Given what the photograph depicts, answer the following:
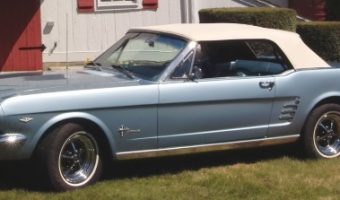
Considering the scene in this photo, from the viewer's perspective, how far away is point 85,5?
14328mm

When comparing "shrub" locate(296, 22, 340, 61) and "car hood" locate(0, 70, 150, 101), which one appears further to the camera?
"shrub" locate(296, 22, 340, 61)

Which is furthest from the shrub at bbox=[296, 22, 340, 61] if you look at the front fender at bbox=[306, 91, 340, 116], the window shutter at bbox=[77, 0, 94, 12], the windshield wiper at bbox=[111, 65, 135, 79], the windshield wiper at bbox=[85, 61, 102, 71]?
the windshield wiper at bbox=[111, 65, 135, 79]

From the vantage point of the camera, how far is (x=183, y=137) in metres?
6.18

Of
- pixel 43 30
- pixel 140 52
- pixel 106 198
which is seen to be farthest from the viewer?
pixel 43 30

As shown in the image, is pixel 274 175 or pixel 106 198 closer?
pixel 106 198

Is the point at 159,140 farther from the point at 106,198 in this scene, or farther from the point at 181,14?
the point at 181,14

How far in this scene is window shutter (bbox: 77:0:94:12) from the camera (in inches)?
563

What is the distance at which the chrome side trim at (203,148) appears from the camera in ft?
19.7

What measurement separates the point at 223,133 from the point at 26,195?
1.89m

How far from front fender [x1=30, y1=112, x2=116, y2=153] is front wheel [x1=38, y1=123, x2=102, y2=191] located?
0.23ft

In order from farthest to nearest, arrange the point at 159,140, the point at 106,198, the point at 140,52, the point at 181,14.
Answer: the point at 181,14 < the point at 140,52 < the point at 159,140 < the point at 106,198

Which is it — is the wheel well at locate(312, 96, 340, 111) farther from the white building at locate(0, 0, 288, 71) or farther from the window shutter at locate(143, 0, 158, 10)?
the window shutter at locate(143, 0, 158, 10)

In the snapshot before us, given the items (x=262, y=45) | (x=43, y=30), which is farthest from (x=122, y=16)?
(x=262, y=45)

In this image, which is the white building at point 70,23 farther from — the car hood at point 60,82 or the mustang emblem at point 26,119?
the mustang emblem at point 26,119
